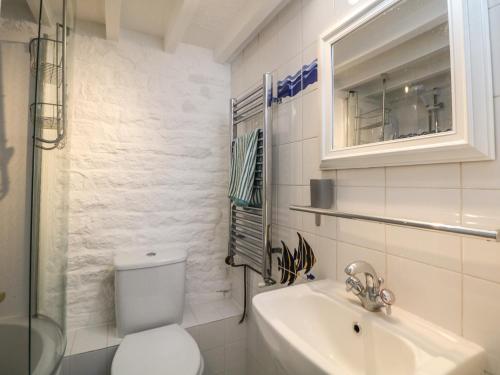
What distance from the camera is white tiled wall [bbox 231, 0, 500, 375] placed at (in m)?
0.65

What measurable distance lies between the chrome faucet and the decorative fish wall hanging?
1.11ft

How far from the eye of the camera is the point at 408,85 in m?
0.82

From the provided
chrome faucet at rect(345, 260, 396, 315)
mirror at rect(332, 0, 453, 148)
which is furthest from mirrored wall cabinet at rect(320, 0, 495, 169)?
chrome faucet at rect(345, 260, 396, 315)

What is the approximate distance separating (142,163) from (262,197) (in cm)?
88

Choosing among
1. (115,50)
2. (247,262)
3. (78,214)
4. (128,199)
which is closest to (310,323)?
(247,262)

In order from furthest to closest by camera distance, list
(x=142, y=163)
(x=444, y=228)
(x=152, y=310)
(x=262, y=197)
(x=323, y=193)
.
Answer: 1. (x=142, y=163)
2. (x=152, y=310)
3. (x=262, y=197)
4. (x=323, y=193)
5. (x=444, y=228)

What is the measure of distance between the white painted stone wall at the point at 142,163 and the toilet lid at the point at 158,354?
1.41ft

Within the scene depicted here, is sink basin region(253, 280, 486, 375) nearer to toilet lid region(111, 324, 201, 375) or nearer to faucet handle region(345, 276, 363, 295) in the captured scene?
faucet handle region(345, 276, 363, 295)

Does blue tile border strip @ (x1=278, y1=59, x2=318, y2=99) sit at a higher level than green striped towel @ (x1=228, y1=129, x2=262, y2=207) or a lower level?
higher

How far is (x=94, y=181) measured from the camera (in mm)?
1631

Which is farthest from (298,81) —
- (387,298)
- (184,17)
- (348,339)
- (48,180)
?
(48,180)

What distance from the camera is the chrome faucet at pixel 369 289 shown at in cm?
80

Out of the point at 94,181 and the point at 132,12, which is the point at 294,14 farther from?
the point at 94,181

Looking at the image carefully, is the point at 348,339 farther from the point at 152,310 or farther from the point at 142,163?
the point at 142,163
